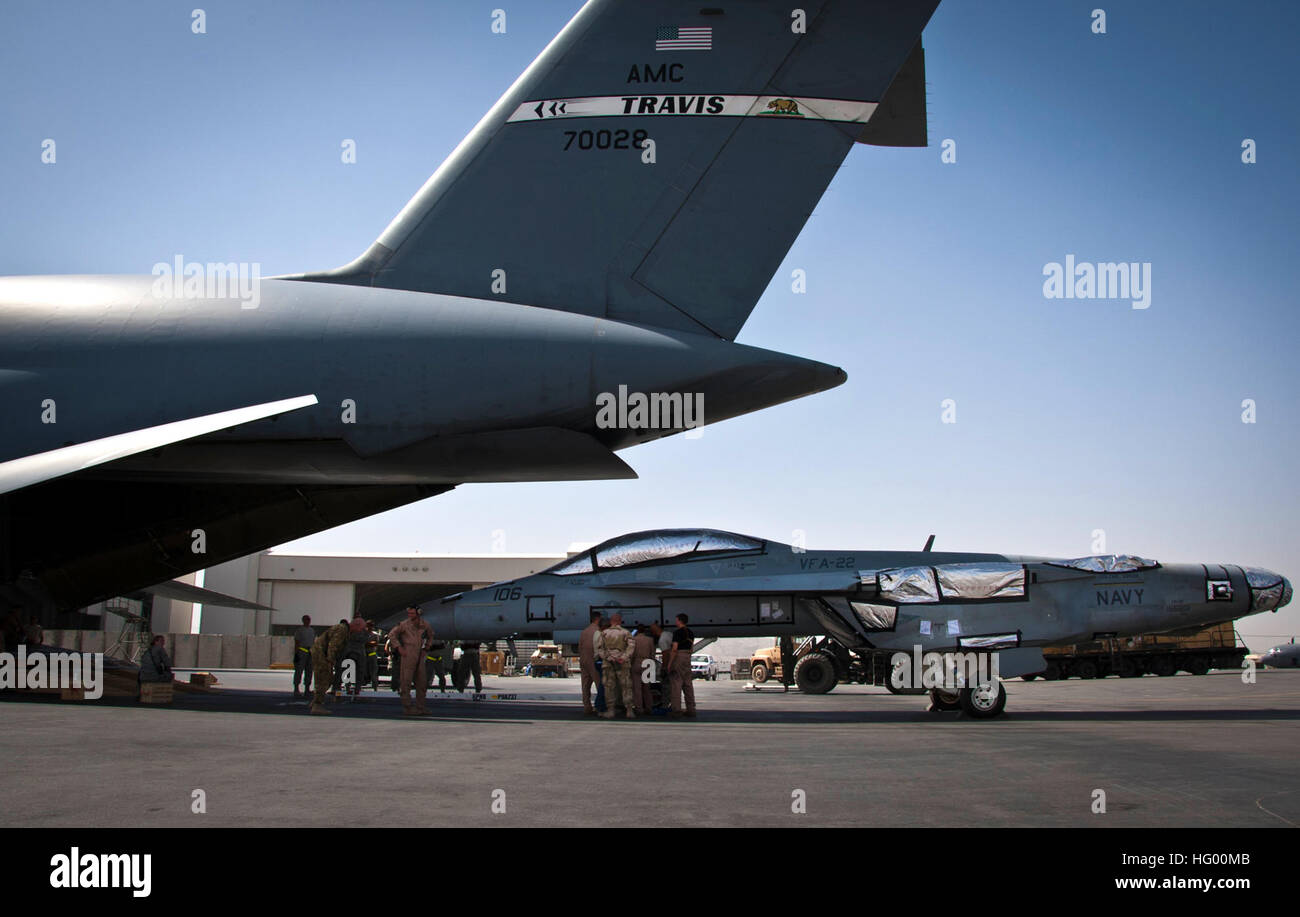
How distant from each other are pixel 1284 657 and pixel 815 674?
3892 centimetres

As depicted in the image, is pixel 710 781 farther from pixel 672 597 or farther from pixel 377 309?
pixel 672 597

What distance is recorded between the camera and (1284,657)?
149 feet

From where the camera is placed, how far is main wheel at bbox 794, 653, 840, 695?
17.6 meters

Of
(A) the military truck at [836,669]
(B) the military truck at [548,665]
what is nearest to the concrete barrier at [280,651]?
(B) the military truck at [548,665]

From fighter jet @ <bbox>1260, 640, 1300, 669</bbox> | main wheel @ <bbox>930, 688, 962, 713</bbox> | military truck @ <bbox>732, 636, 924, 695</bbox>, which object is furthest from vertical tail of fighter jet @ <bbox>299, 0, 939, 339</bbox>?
fighter jet @ <bbox>1260, 640, 1300, 669</bbox>

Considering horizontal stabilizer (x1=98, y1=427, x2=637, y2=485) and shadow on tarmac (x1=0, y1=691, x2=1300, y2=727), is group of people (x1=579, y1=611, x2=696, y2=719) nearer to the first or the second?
shadow on tarmac (x1=0, y1=691, x2=1300, y2=727)

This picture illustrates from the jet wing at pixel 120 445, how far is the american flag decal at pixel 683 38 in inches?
140

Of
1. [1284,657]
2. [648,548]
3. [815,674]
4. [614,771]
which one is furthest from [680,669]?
[1284,657]

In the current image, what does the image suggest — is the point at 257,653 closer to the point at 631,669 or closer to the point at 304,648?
the point at 304,648

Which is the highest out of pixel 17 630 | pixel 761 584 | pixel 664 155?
pixel 664 155

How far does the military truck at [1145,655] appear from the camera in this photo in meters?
27.6

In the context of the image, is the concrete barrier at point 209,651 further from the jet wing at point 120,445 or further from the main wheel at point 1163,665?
the main wheel at point 1163,665
